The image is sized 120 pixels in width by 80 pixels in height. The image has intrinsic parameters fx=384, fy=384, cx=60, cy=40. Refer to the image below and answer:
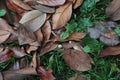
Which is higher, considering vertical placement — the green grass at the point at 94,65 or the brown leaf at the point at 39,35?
the brown leaf at the point at 39,35

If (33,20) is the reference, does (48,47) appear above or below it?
below

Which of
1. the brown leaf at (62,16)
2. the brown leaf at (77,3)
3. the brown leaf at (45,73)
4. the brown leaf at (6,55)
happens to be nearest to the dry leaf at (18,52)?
the brown leaf at (6,55)

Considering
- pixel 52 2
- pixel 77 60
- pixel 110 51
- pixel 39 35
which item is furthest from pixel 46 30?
pixel 110 51

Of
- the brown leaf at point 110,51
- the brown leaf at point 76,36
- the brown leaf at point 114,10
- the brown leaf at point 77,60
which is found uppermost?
the brown leaf at point 114,10

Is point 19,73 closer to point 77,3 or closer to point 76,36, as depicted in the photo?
point 76,36

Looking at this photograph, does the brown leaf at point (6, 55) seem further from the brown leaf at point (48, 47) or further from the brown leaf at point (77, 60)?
the brown leaf at point (77, 60)

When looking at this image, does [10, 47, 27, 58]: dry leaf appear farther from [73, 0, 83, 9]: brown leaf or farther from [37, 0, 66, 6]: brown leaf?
[73, 0, 83, 9]: brown leaf

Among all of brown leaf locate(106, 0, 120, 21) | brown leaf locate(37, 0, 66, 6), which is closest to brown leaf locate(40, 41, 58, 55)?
brown leaf locate(37, 0, 66, 6)
